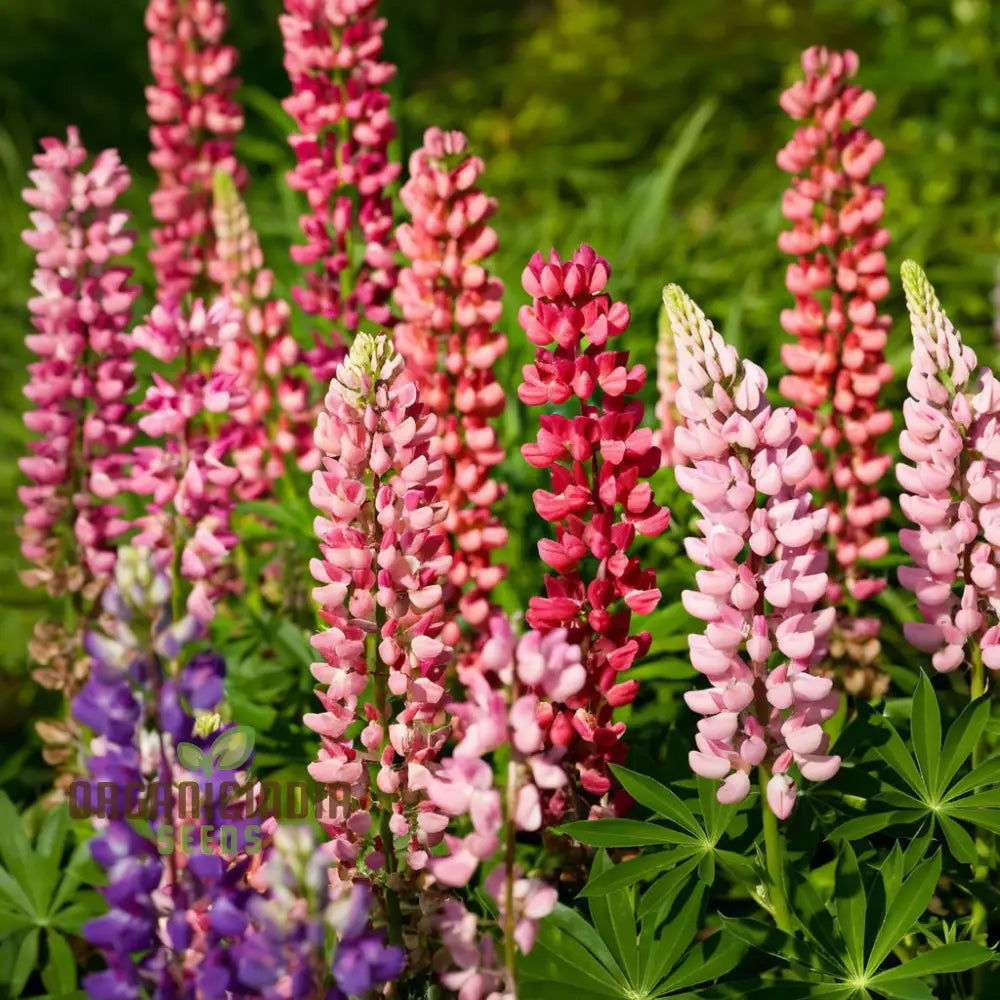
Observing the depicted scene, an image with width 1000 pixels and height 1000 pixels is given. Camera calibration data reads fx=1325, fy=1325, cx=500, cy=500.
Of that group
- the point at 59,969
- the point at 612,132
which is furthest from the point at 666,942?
the point at 612,132

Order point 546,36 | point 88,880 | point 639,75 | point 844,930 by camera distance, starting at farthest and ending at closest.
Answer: point 546,36
point 639,75
point 88,880
point 844,930

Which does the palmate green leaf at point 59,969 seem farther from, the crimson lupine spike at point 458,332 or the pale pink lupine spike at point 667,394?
the pale pink lupine spike at point 667,394

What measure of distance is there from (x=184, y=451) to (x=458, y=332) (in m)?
0.53

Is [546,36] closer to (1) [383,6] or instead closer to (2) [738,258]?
(1) [383,6]

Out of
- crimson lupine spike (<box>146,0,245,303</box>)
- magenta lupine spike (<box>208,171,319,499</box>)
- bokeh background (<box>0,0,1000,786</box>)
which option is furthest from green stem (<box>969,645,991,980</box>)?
crimson lupine spike (<box>146,0,245,303</box>)

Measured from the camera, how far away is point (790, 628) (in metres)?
1.70

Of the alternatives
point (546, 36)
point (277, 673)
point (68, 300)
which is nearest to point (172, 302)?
point (68, 300)

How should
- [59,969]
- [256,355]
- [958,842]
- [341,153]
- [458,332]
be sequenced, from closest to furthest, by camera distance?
[958,842] < [59,969] < [458,332] < [341,153] < [256,355]

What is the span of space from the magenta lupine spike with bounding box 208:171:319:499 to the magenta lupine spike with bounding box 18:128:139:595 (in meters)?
0.36

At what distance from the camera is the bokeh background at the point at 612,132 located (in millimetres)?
Result: 4199

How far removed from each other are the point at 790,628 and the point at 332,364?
117cm

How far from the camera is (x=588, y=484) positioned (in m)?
1.95

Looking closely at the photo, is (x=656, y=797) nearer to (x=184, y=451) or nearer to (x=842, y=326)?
(x=184, y=451)

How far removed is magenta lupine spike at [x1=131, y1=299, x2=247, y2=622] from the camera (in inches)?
87.4
